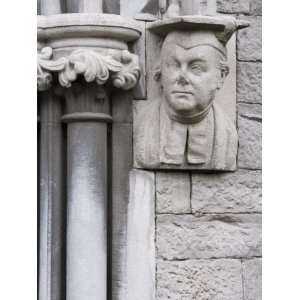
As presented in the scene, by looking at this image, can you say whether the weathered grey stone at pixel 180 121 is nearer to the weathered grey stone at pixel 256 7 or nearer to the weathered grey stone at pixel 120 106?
the weathered grey stone at pixel 120 106

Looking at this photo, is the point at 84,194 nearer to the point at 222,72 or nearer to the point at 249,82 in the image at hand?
the point at 222,72

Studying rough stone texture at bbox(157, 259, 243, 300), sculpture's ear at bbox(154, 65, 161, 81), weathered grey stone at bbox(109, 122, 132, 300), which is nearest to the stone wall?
rough stone texture at bbox(157, 259, 243, 300)

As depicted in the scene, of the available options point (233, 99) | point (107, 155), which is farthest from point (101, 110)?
point (233, 99)

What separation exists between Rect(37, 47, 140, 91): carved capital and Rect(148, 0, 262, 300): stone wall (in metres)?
0.45

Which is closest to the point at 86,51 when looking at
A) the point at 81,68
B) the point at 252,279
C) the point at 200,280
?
the point at 81,68

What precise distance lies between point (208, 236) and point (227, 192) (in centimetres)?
19

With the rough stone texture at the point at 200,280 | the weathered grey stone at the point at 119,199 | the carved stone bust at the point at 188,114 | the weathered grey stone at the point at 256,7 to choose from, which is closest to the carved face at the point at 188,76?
the carved stone bust at the point at 188,114

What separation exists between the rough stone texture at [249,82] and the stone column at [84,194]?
0.60 m

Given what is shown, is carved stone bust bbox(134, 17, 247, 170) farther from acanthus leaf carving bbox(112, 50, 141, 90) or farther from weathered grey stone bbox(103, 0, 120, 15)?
weathered grey stone bbox(103, 0, 120, 15)

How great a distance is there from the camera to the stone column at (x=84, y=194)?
519cm

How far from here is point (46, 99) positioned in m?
5.25

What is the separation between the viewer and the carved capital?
507 cm

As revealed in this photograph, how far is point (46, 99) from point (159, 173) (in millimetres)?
515

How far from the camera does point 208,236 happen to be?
5.40m
